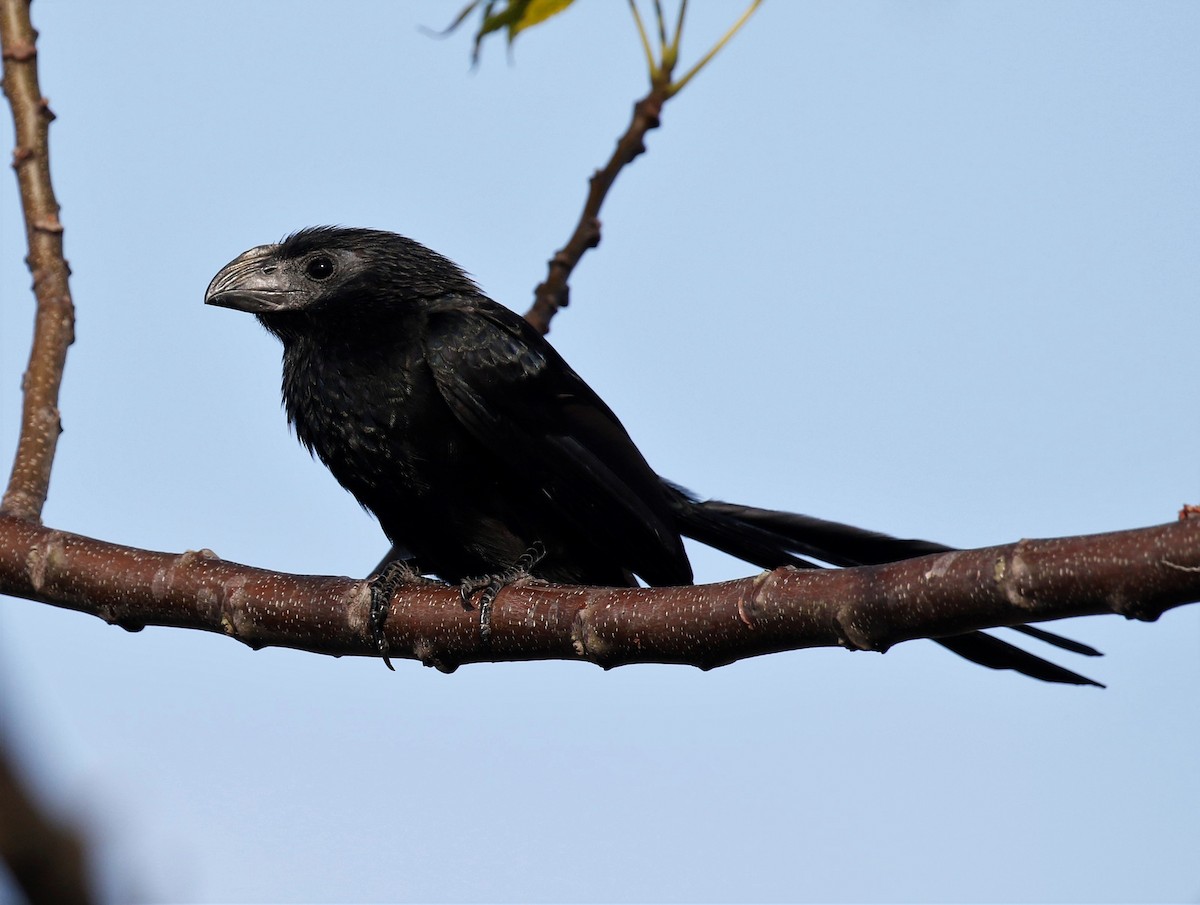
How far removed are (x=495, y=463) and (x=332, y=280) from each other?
1.24 m

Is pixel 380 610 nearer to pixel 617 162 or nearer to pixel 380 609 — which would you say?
pixel 380 609

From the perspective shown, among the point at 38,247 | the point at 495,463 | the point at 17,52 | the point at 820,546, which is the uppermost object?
the point at 17,52

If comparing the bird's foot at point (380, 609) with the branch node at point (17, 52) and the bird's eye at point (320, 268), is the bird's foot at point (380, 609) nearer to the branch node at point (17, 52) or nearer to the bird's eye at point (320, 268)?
the bird's eye at point (320, 268)

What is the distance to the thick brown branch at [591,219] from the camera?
3.63 metres

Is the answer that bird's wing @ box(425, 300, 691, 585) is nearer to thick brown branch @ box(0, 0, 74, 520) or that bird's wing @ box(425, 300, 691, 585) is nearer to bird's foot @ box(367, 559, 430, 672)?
bird's foot @ box(367, 559, 430, 672)

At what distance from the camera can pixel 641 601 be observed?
2963mm

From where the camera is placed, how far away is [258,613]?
361cm

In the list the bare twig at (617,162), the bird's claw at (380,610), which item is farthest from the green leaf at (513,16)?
the bird's claw at (380,610)

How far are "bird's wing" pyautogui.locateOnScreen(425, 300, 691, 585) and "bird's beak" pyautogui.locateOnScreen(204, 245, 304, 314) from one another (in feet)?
2.66

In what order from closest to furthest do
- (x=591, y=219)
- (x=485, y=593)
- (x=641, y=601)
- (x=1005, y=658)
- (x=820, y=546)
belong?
(x=641, y=601), (x=485, y=593), (x=1005, y=658), (x=591, y=219), (x=820, y=546)

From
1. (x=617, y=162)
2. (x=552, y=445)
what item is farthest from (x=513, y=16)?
(x=552, y=445)

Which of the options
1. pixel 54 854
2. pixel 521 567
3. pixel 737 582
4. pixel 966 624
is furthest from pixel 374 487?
pixel 54 854

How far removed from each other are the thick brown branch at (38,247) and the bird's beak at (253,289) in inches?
42.9

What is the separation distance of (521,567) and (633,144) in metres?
1.52
